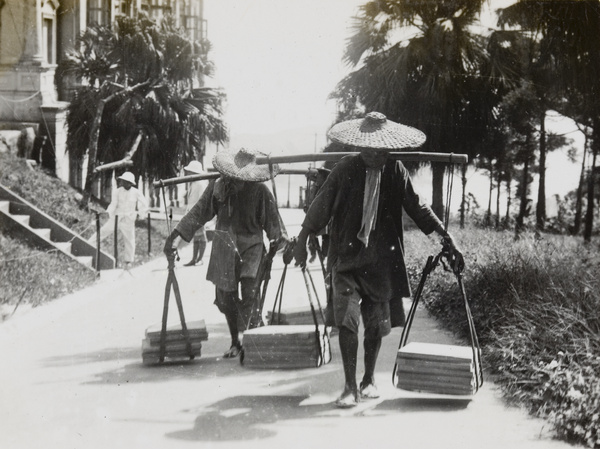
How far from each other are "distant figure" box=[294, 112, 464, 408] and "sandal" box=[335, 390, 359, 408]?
8.6 inches

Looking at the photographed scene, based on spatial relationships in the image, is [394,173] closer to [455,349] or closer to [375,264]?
[375,264]

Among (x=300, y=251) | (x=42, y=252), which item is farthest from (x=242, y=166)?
(x=42, y=252)

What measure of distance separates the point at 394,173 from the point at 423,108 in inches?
309

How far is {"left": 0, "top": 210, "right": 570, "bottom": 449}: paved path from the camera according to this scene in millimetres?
5242

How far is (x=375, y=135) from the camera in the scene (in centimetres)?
613

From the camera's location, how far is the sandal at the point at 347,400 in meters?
5.87

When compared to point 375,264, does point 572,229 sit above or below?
below

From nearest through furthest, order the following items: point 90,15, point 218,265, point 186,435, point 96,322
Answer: point 186,435
point 218,265
point 96,322
point 90,15

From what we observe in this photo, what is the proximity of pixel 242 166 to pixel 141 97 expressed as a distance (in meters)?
9.63

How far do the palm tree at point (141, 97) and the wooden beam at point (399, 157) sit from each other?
343 inches

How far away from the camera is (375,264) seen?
6.16m

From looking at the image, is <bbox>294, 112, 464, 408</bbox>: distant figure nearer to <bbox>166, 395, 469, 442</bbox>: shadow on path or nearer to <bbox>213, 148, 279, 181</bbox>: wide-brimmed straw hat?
<bbox>166, 395, 469, 442</bbox>: shadow on path

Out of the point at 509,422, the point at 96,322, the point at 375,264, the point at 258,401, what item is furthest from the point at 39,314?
the point at 509,422

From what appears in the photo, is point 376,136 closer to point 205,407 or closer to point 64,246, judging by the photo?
point 205,407
